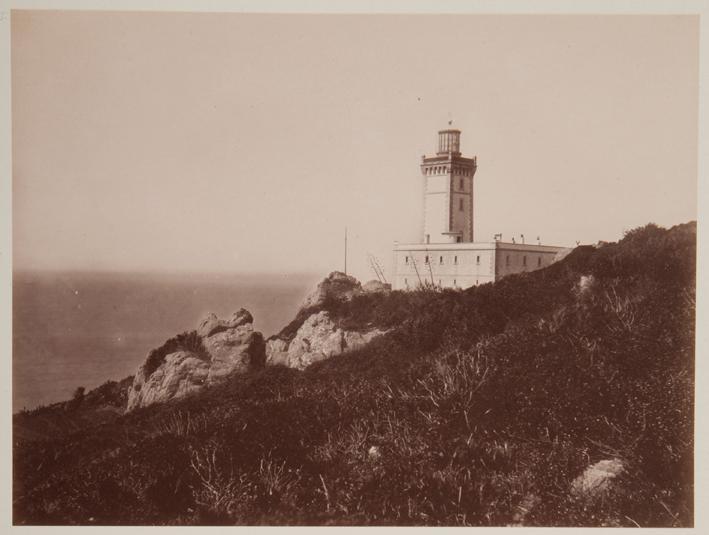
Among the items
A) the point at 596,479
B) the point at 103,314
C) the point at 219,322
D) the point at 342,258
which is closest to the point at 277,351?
the point at 219,322

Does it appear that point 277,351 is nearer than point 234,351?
No

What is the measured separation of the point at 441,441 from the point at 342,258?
83.0 inches

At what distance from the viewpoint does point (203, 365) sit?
681cm

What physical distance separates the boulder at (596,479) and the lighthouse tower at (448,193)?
2860 mm

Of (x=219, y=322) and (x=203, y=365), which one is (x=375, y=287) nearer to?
(x=219, y=322)

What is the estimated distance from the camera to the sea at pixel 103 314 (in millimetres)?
6055

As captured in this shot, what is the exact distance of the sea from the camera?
19.9ft

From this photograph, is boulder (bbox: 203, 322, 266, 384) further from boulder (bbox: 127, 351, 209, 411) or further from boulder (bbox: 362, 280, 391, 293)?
boulder (bbox: 362, 280, 391, 293)

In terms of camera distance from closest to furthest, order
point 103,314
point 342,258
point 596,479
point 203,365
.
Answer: point 596,479, point 103,314, point 342,258, point 203,365

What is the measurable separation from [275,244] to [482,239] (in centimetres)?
243

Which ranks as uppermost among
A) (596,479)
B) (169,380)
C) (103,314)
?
(103,314)

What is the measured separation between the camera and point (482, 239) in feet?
23.4

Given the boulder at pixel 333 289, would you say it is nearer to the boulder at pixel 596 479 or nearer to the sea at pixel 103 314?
the sea at pixel 103 314

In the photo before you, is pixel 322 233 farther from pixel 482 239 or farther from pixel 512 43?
pixel 512 43
